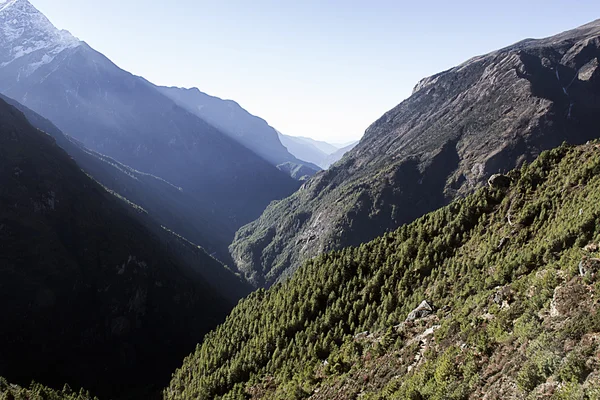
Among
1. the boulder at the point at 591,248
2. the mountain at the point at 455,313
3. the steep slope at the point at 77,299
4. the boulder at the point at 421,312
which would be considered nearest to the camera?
the mountain at the point at 455,313

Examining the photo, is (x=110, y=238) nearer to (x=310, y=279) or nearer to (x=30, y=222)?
(x=30, y=222)

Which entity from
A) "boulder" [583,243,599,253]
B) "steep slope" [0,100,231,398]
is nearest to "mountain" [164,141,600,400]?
"boulder" [583,243,599,253]

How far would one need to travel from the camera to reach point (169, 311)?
188000mm

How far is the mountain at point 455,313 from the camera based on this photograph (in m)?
24.5

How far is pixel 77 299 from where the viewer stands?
168 metres

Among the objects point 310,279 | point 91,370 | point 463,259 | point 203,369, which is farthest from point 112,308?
point 463,259

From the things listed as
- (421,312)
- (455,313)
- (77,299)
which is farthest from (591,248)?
(77,299)

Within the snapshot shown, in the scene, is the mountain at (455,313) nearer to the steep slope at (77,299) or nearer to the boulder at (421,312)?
the boulder at (421,312)

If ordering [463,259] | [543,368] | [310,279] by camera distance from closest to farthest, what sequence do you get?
[543,368]
[463,259]
[310,279]

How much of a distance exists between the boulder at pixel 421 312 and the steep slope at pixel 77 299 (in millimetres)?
117764

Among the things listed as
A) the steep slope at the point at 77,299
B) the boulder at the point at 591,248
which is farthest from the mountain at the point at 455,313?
the steep slope at the point at 77,299

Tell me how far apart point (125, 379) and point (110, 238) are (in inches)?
2907

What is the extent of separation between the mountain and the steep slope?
245ft

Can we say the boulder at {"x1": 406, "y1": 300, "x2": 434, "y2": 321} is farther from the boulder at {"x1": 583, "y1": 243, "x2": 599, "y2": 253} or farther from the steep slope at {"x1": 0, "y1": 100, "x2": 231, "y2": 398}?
the steep slope at {"x1": 0, "y1": 100, "x2": 231, "y2": 398}
